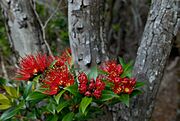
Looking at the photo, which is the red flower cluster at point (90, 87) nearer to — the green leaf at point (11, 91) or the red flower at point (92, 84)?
the red flower at point (92, 84)

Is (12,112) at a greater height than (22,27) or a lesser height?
lesser

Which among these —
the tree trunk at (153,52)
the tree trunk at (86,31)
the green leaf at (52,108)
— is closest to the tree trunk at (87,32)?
the tree trunk at (86,31)

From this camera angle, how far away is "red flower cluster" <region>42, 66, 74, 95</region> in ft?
4.85

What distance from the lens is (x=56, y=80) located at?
148cm

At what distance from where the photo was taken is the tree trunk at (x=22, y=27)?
2.16m

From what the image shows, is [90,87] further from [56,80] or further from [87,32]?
[87,32]

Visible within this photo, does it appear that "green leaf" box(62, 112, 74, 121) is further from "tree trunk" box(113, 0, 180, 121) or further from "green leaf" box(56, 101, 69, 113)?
"tree trunk" box(113, 0, 180, 121)

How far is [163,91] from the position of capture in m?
5.70

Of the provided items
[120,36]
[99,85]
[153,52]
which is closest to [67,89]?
[99,85]

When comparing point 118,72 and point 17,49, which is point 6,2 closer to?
point 17,49

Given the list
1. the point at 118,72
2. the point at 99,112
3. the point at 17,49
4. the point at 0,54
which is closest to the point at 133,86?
the point at 118,72

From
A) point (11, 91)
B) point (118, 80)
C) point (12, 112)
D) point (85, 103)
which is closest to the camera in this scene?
point (85, 103)

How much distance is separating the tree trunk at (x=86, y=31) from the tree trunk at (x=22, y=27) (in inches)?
19.4

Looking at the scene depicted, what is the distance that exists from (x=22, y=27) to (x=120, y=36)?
2.13 meters
